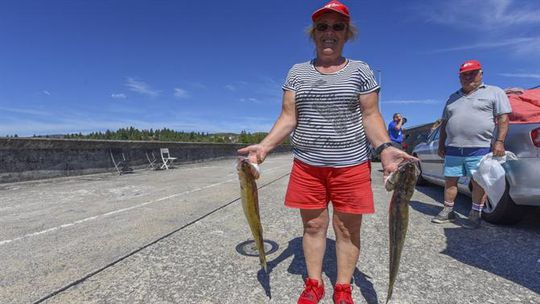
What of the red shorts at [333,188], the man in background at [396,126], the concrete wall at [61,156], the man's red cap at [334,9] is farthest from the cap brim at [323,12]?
the concrete wall at [61,156]

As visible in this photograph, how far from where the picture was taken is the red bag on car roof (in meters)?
4.47

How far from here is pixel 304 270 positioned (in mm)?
3365

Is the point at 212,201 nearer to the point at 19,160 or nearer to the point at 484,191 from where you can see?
the point at 484,191

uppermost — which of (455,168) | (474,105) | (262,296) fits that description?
(474,105)

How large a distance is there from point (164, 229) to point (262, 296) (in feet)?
7.49

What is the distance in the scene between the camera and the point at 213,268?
339cm

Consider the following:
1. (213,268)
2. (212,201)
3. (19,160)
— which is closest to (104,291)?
(213,268)

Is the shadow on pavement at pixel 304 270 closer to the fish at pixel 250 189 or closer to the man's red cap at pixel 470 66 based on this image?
the fish at pixel 250 189

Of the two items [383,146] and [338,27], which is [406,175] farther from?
[338,27]

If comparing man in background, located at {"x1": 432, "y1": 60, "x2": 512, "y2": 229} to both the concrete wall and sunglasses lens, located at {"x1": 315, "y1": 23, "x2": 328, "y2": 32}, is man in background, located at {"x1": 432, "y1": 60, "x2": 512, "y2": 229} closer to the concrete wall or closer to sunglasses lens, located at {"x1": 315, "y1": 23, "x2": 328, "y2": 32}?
sunglasses lens, located at {"x1": 315, "y1": 23, "x2": 328, "y2": 32}

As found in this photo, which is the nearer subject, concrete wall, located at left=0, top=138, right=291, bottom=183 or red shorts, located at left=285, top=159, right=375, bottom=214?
red shorts, located at left=285, top=159, right=375, bottom=214

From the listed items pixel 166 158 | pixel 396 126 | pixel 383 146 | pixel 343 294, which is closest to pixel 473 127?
pixel 383 146

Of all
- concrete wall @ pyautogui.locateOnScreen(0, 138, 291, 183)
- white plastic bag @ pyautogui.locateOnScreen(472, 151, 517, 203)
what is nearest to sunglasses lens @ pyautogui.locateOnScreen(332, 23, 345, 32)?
white plastic bag @ pyautogui.locateOnScreen(472, 151, 517, 203)

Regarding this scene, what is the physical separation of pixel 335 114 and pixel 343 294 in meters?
1.25
